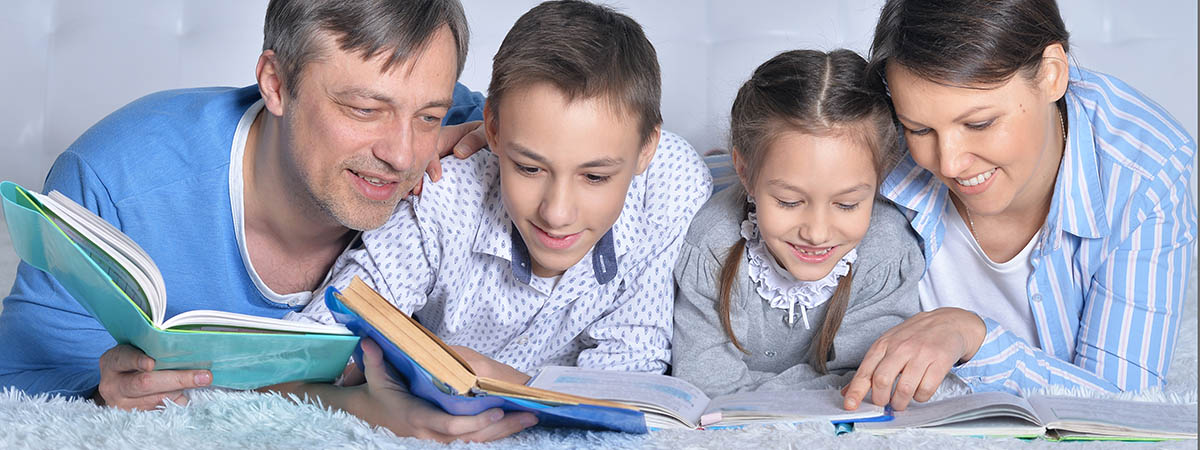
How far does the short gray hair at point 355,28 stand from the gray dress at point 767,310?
60 cm

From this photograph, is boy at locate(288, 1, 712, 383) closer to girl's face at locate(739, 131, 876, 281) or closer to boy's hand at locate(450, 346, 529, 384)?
boy's hand at locate(450, 346, 529, 384)

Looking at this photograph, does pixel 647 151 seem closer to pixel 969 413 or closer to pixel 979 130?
pixel 979 130

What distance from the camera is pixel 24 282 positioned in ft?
5.68

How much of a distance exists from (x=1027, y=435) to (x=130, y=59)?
2.59m

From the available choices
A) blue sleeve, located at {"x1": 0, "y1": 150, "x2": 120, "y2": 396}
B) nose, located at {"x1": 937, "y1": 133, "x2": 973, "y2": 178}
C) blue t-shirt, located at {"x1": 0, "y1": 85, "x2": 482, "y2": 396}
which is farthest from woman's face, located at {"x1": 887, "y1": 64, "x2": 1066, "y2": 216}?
blue sleeve, located at {"x1": 0, "y1": 150, "x2": 120, "y2": 396}

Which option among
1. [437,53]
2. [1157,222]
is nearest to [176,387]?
[437,53]

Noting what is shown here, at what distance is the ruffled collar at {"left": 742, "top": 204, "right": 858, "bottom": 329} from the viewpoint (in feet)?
6.15

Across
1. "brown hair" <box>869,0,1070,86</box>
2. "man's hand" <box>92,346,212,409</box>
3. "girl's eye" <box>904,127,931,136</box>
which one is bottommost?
"man's hand" <box>92,346,212,409</box>

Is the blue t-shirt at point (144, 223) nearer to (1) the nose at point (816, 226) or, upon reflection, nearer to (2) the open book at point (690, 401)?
(2) the open book at point (690, 401)

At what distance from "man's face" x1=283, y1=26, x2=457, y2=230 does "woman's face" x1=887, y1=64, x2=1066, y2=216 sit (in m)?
0.74

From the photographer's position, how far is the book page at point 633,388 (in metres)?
1.46

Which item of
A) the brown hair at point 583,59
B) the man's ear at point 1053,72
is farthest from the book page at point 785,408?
the man's ear at point 1053,72

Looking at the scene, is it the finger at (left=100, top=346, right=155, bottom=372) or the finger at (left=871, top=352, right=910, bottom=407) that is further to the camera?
the finger at (left=871, top=352, right=910, bottom=407)

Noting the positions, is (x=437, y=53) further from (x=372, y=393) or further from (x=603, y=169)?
(x=372, y=393)
